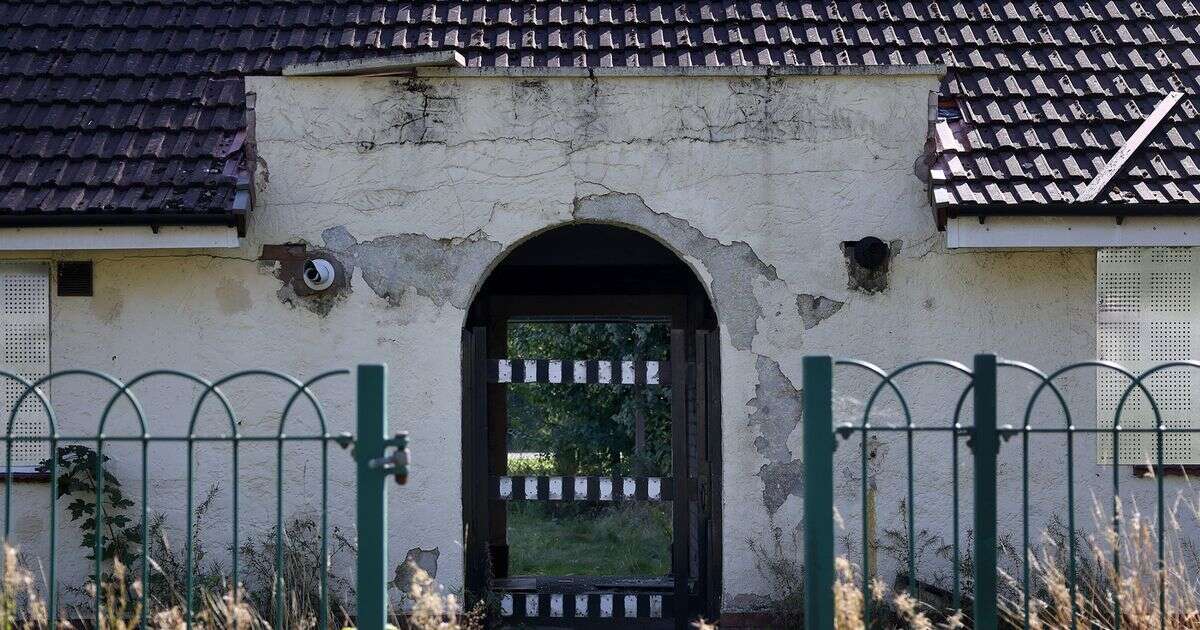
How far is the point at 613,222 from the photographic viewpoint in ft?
24.0

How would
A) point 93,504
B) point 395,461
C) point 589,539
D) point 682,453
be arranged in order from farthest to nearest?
point 589,539, point 682,453, point 93,504, point 395,461

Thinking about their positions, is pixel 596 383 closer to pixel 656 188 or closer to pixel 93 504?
pixel 656 188

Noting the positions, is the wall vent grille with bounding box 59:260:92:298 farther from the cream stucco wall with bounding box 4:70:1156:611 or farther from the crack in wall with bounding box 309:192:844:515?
the crack in wall with bounding box 309:192:844:515

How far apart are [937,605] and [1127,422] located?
1709mm

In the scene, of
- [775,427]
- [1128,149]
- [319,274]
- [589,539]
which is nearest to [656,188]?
[775,427]

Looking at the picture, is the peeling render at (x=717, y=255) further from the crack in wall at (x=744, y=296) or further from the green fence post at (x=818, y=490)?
the green fence post at (x=818, y=490)

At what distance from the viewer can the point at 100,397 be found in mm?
7398

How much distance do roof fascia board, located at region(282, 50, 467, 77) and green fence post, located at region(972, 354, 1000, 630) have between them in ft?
11.7

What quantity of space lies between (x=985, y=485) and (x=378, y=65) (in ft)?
13.2

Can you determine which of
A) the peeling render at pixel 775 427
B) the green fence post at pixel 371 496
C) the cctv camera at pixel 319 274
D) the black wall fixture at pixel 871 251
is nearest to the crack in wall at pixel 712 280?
the peeling render at pixel 775 427

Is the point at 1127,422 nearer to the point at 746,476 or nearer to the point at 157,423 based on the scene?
the point at 746,476

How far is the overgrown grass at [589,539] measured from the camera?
435 inches

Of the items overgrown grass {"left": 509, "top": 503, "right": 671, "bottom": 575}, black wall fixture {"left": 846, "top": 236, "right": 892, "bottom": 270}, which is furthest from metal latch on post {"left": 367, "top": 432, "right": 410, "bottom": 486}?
overgrown grass {"left": 509, "top": 503, "right": 671, "bottom": 575}

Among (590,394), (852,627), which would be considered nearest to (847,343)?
(852,627)
